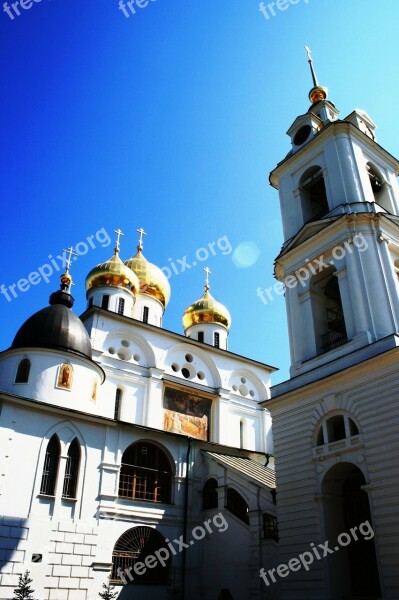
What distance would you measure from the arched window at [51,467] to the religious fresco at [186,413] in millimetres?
5793

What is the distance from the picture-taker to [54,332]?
17.6 metres

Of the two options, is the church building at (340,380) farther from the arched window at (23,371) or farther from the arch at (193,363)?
the arched window at (23,371)

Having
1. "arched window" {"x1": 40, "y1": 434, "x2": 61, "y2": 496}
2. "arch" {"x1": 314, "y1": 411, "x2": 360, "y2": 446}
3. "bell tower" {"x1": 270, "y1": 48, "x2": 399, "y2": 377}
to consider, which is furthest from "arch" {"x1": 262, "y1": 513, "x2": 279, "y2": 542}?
"arched window" {"x1": 40, "y1": 434, "x2": 61, "y2": 496}

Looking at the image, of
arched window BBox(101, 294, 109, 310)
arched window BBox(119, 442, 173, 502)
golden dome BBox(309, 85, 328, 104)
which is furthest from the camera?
arched window BBox(101, 294, 109, 310)

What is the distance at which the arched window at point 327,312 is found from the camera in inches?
561

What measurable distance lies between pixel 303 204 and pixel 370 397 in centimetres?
761

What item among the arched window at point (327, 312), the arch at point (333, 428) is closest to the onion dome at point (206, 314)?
the arched window at point (327, 312)

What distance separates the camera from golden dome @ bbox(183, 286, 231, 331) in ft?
88.2

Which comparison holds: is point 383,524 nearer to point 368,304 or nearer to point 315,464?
point 315,464

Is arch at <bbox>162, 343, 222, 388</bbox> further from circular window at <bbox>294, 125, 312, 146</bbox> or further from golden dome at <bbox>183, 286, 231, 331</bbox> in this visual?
circular window at <bbox>294, 125, 312, 146</bbox>

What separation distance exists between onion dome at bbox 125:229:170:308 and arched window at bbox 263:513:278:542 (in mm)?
14071

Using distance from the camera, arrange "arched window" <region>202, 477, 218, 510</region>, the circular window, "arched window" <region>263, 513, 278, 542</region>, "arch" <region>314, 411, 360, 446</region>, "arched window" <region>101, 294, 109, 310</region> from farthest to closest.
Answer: "arched window" <region>101, 294, 109, 310</region> → the circular window → "arched window" <region>202, 477, 218, 510</region> → "arched window" <region>263, 513, 278, 542</region> → "arch" <region>314, 411, 360, 446</region>

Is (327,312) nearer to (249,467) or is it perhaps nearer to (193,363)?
(249,467)

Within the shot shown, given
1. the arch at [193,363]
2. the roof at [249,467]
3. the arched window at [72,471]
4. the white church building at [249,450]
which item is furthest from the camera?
the arch at [193,363]
